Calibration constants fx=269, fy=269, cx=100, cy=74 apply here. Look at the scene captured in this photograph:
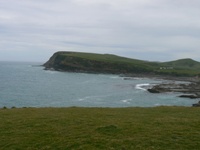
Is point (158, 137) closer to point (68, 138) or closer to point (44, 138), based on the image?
point (68, 138)

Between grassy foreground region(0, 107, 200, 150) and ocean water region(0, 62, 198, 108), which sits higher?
grassy foreground region(0, 107, 200, 150)

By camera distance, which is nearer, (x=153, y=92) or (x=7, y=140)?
(x=7, y=140)

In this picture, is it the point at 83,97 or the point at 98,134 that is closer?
the point at 98,134

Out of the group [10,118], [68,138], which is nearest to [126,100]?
[10,118]

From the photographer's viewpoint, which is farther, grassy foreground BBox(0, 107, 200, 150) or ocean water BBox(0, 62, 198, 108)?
ocean water BBox(0, 62, 198, 108)

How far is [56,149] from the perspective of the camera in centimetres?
1301

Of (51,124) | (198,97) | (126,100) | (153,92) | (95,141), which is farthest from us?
(153,92)

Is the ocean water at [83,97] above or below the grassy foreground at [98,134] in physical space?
below

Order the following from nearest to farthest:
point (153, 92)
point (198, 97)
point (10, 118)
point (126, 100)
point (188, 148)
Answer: point (188, 148) < point (10, 118) < point (126, 100) < point (198, 97) < point (153, 92)

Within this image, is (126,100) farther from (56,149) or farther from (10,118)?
(56,149)

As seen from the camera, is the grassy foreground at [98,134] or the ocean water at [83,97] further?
the ocean water at [83,97]

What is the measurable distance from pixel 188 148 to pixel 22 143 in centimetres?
833

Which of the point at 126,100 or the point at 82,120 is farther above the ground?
the point at 82,120

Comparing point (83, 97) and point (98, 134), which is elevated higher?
point (98, 134)
